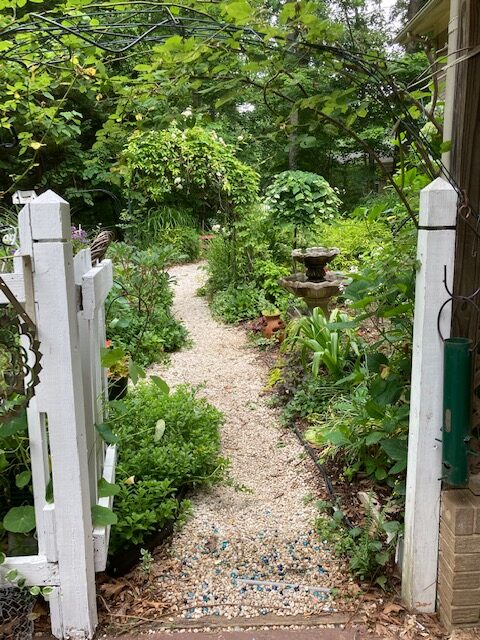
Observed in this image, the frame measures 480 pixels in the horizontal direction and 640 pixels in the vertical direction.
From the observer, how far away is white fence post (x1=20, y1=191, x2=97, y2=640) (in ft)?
4.48

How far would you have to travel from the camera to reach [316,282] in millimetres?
4777

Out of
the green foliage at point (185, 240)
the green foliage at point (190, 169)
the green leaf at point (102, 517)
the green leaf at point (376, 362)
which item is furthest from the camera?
the green foliage at point (185, 240)

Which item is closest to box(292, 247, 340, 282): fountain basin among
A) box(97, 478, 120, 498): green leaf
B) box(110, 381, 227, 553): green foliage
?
box(110, 381, 227, 553): green foliage

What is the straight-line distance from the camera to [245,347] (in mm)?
5105

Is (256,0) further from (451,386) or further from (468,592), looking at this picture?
(468,592)

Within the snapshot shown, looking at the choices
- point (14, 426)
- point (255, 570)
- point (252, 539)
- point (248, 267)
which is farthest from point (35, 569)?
point (248, 267)

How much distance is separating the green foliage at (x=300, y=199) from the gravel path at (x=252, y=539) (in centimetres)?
287

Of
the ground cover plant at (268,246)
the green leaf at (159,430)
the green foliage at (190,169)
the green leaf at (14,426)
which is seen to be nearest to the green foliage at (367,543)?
the green leaf at (159,430)

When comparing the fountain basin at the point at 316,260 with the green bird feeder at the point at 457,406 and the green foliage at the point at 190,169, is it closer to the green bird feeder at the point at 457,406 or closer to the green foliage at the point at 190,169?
the green bird feeder at the point at 457,406

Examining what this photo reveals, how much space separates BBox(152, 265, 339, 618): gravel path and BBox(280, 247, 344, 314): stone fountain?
126 cm

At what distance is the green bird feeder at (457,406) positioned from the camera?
4.81ft

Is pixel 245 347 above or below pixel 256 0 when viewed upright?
below

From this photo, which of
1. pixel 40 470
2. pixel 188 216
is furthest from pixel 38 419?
pixel 188 216

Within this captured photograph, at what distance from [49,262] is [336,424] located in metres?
1.96
